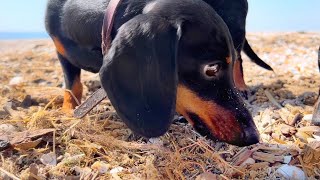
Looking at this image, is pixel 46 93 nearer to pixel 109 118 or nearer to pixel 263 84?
pixel 109 118

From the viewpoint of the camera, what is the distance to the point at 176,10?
2.05 m

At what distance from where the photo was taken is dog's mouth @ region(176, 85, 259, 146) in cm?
209

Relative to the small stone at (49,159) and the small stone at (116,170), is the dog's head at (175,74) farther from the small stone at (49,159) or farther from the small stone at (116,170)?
the small stone at (49,159)

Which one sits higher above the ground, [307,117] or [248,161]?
[248,161]

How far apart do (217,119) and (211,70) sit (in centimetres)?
24

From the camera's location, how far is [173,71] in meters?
1.89

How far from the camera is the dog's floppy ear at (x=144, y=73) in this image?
1.85 meters

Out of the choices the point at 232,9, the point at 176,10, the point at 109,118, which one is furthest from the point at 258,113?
the point at 176,10

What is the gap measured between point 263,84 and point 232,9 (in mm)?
1202

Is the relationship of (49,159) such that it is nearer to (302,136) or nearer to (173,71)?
(173,71)

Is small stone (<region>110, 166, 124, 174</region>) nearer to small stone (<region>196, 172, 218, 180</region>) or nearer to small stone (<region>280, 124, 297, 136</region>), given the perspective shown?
small stone (<region>196, 172, 218, 180</region>)

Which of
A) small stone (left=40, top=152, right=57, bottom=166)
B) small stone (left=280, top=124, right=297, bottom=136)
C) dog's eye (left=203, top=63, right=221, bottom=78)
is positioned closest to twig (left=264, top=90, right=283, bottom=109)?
small stone (left=280, top=124, right=297, bottom=136)

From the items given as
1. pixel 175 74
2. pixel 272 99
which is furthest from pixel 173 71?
pixel 272 99

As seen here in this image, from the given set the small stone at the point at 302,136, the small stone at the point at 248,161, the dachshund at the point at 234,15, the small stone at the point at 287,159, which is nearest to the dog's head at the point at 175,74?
the small stone at the point at 248,161
